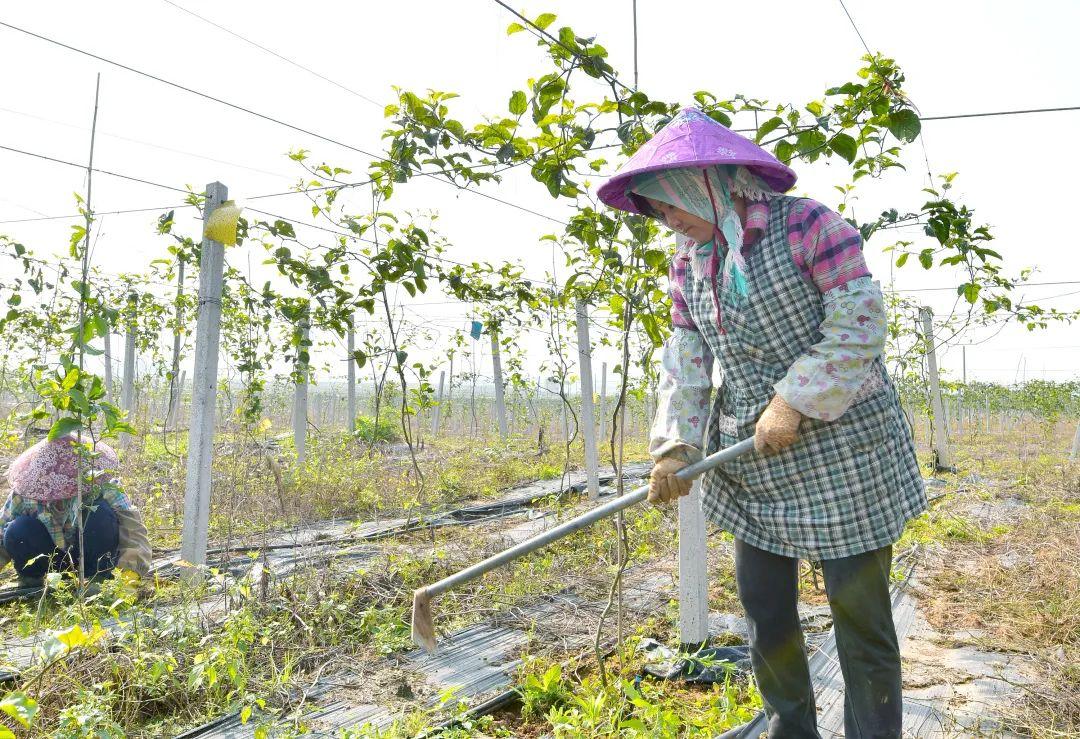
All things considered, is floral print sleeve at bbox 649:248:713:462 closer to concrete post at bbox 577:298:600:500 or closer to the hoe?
the hoe

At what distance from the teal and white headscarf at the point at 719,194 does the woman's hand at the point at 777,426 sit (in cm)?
25

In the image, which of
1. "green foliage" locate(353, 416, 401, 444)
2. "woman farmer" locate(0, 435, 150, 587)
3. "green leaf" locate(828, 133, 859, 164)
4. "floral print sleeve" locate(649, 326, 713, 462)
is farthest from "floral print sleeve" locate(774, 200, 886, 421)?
"green foliage" locate(353, 416, 401, 444)

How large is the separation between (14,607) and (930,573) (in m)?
4.53

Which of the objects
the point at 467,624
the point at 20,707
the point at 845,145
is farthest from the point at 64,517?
the point at 845,145

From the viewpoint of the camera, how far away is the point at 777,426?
138 centimetres

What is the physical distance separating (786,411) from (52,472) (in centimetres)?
325

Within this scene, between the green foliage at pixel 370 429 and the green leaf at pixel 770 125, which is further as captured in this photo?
the green foliage at pixel 370 429

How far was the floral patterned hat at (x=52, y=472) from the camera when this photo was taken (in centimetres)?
318

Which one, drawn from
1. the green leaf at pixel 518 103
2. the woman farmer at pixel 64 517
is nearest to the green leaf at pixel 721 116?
the green leaf at pixel 518 103

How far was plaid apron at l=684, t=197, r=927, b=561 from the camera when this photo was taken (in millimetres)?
1412

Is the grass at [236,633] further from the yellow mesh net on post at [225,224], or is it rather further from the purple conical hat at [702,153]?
the purple conical hat at [702,153]

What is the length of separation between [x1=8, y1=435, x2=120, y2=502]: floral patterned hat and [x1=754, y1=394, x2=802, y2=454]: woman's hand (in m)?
2.95

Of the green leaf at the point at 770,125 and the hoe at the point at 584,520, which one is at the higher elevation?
the green leaf at the point at 770,125

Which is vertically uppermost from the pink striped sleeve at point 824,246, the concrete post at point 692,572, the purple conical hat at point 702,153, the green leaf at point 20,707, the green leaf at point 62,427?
the purple conical hat at point 702,153
